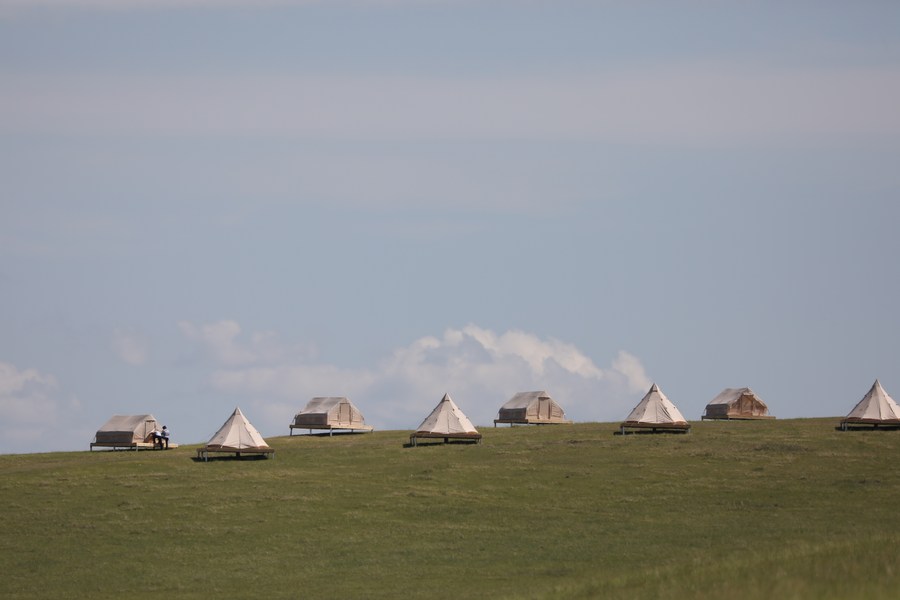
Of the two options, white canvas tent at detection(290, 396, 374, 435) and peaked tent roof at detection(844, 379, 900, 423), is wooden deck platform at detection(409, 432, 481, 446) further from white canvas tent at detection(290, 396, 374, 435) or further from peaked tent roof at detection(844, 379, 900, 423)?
peaked tent roof at detection(844, 379, 900, 423)

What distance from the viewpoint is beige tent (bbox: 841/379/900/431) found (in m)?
74.4

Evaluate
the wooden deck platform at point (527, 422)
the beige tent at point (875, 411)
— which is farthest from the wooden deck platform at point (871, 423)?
the wooden deck platform at point (527, 422)

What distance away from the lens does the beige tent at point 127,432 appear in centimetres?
8019

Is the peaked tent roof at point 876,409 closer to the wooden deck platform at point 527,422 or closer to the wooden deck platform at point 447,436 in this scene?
the wooden deck platform at point 447,436

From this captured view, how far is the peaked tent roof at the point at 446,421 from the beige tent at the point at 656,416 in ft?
32.4

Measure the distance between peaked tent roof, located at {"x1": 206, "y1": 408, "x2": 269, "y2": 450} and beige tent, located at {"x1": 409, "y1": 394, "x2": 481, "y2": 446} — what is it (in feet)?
31.0

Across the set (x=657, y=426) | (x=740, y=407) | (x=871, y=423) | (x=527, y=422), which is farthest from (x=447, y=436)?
(x=740, y=407)

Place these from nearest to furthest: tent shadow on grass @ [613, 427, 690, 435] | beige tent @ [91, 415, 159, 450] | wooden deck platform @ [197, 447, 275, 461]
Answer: wooden deck platform @ [197, 447, 275, 461], tent shadow on grass @ [613, 427, 690, 435], beige tent @ [91, 415, 159, 450]

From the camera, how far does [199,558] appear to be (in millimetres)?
47812

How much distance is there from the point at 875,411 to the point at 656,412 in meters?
13.0

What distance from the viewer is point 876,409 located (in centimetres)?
7469

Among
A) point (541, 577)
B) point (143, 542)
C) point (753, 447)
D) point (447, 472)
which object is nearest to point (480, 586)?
point (541, 577)

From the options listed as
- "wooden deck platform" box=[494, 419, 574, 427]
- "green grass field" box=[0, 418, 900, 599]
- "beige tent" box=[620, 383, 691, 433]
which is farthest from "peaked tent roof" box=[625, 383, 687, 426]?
"wooden deck platform" box=[494, 419, 574, 427]

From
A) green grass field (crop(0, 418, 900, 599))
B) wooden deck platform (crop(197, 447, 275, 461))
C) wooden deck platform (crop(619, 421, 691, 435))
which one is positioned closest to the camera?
green grass field (crop(0, 418, 900, 599))
